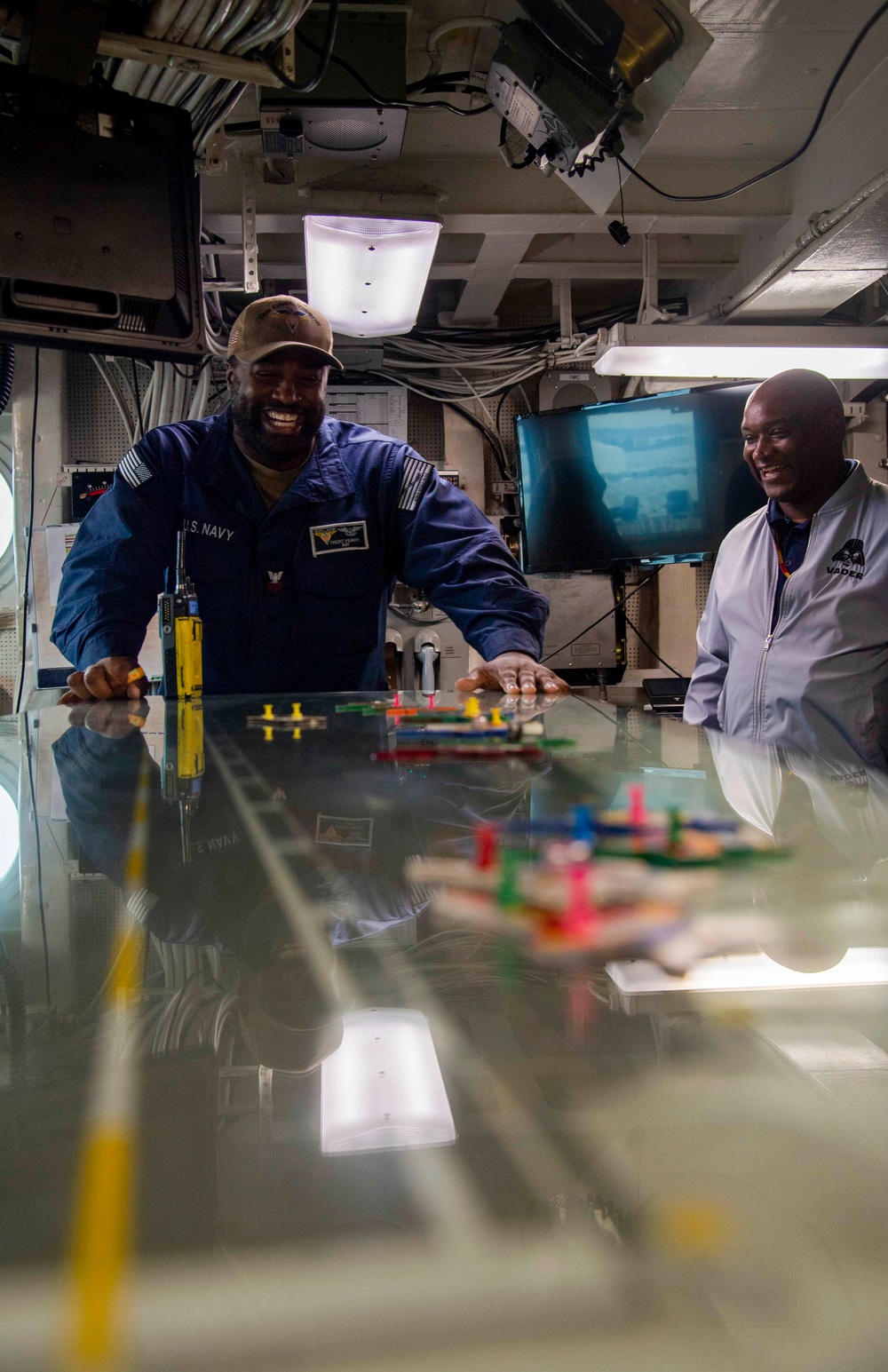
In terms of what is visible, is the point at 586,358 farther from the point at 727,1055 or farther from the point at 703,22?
the point at 727,1055

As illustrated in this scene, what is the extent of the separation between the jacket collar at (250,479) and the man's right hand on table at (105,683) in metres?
0.55

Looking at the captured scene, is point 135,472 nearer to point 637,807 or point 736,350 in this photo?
point 637,807

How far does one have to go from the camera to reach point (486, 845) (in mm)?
672

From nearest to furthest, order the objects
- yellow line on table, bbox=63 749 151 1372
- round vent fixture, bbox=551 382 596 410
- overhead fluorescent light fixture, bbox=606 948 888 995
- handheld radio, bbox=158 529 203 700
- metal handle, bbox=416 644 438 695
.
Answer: yellow line on table, bbox=63 749 151 1372 → overhead fluorescent light fixture, bbox=606 948 888 995 → handheld radio, bbox=158 529 203 700 → metal handle, bbox=416 644 438 695 → round vent fixture, bbox=551 382 596 410

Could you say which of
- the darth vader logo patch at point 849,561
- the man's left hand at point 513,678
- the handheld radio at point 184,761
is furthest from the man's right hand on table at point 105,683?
the darth vader logo patch at point 849,561

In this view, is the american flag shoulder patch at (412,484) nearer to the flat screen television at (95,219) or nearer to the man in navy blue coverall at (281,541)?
the man in navy blue coverall at (281,541)

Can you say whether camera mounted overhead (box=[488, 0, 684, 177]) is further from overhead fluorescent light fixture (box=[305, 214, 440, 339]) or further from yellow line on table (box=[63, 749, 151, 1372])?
yellow line on table (box=[63, 749, 151, 1372])

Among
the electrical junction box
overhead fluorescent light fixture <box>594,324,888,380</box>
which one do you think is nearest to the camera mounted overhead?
the electrical junction box

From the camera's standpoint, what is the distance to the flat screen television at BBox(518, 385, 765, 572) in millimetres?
3873

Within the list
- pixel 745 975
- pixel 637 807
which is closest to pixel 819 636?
pixel 637 807

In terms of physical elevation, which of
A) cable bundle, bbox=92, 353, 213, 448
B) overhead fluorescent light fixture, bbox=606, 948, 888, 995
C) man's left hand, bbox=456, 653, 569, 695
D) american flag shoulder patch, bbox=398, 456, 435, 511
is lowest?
overhead fluorescent light fixture, bbox=606, 948, 888, 995

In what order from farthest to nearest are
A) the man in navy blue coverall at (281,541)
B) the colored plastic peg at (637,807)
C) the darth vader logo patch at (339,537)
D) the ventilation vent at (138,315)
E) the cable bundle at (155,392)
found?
the cable bundle at (155,392) → the darth vader logo patch at (339,537) → the man in navy blue coverall at (281,541) → the ventilation vent at (138,315) → the colored plastic peg at (637,807)

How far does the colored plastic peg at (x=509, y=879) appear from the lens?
1.73 feet

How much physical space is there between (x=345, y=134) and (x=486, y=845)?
2.50m
